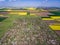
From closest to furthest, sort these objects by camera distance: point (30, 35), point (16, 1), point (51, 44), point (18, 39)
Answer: point (51, 44) → point (18, 39) → point (30, 35) → point (16, 1)

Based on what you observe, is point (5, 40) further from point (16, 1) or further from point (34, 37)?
point (16, 1)

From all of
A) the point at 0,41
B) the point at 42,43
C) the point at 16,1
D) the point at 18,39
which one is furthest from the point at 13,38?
the point at 16,1

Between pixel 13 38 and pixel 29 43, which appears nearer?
pixel 29 43

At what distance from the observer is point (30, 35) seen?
765 inches

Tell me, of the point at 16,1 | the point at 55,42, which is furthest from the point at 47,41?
the point at 16,1

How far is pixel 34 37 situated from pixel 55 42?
8.88ft

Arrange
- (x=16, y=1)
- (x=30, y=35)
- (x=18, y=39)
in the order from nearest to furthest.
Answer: (x=18, y=39)
(x=30, y=35)
(x=16, y=1)

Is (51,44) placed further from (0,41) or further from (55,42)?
(0,41)

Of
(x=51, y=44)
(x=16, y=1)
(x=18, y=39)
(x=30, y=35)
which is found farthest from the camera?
(x=16, y=1)

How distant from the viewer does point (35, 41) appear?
55.9 ft

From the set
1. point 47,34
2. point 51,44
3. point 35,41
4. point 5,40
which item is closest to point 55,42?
point 51,44

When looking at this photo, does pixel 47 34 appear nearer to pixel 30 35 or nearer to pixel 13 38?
pixel 30 35

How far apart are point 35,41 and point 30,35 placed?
246 cm

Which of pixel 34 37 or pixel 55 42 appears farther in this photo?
pixel 34 37
